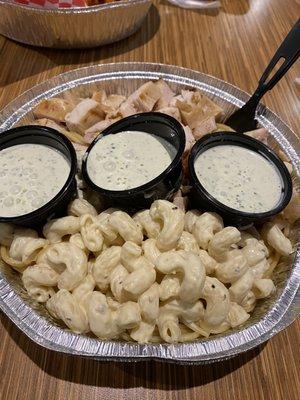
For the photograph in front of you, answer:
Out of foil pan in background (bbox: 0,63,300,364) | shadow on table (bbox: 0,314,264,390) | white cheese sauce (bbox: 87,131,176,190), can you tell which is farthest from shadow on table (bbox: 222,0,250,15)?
shadow on table (bbox: 0,314,264,390)

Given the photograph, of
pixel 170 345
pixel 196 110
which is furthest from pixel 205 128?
pixel 170 345

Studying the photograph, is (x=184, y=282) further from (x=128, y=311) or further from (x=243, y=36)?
(x=243, y=36)

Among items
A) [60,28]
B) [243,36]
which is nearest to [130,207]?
[60,28]

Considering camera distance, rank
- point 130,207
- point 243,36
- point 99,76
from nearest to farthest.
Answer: point 130,207, point 99,76, point 243,36

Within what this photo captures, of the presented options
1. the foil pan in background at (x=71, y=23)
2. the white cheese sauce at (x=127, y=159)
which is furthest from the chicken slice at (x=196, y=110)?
the foil pan in background at (x=71, y=23)

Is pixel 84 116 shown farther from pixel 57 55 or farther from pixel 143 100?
pixel 57 55

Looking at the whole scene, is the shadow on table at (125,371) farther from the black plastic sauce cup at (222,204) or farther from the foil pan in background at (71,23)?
the foil pan in background at (71,23)
